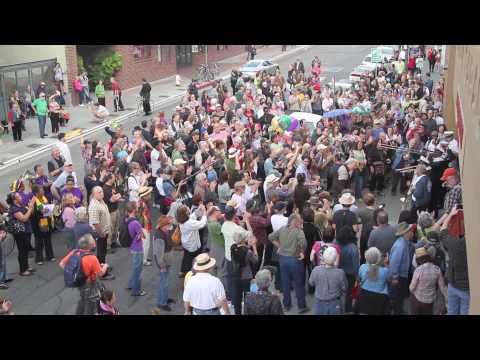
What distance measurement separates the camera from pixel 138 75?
3091 cm

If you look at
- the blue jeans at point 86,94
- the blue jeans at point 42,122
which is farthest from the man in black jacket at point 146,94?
the blue jeans at point 42,122

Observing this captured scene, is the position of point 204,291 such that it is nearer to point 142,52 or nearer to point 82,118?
point 82,118

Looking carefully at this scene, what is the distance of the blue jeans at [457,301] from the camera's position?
277 inches

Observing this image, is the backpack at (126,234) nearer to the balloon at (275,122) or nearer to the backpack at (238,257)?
the backpack at (238,257)

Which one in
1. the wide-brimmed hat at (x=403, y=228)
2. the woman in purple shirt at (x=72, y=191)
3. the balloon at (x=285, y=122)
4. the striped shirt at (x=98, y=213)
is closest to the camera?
the wide-brimmed hat at (x=403, y=228)

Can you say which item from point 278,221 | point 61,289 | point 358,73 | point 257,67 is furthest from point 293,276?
point 257,67

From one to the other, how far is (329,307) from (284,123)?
27.7 ft

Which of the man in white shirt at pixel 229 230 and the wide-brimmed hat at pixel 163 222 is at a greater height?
the wide-brimmed hat at pixel 163 222

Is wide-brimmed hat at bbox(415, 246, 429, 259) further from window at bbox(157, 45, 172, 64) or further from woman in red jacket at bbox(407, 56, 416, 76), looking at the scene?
window at bbox(157, 45, 172, 64)

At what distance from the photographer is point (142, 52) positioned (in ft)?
102

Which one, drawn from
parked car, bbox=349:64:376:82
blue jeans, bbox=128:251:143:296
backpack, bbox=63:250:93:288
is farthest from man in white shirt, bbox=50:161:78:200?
parked car, bbox=349:64:376:82

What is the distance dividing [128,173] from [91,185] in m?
1.11

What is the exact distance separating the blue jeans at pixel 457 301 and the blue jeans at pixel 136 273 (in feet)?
13.9

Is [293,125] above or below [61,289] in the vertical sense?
above
